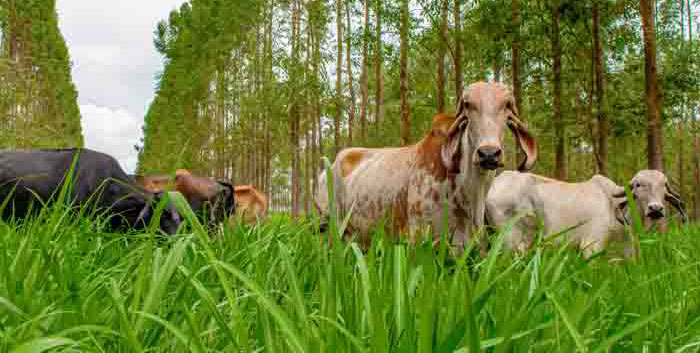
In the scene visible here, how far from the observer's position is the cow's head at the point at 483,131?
280cm

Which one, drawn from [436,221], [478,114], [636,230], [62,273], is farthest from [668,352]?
Answer: [436,221]

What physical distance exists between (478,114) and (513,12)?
44.3 feet

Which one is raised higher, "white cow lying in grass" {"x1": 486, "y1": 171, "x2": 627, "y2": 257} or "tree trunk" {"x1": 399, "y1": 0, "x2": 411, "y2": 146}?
"tree trunk" {"x1": 399, "y1": 0, "x2": 411, "y2": 146}

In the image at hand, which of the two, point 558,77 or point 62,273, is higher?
point 558,77

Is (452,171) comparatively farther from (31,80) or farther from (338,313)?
(31,80)

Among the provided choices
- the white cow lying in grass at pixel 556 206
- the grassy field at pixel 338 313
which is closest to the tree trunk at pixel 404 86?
the white cow lying in grass at pixel 556 206

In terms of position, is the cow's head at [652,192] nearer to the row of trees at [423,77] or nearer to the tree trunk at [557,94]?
the row of trees at [423,77]

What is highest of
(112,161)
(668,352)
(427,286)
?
(112,161)

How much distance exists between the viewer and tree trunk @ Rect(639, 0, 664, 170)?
11.0 meters

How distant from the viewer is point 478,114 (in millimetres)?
3035

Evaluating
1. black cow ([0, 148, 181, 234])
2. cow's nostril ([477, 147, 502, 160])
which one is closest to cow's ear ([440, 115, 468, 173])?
cow's nostril ([477, 147, 502, 160])

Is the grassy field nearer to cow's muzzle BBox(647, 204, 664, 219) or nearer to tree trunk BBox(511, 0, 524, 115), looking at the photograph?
cow's muzzle BBox(647, 204, 664, 219)

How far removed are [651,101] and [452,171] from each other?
30.6ft

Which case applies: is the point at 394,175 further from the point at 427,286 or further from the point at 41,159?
the point at 427,286
